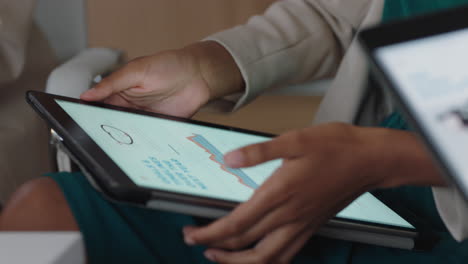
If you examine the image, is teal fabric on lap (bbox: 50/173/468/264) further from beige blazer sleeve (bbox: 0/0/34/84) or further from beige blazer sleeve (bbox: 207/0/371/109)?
beige blazer sleeve (bbox: 0/0/34/84)

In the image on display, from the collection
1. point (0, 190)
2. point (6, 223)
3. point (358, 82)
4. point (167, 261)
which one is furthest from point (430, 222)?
point (0, 190)

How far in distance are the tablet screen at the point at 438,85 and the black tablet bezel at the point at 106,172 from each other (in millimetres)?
181

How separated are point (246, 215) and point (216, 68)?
37 cm

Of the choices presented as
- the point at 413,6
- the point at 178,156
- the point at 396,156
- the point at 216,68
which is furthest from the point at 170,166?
the point at 413,6

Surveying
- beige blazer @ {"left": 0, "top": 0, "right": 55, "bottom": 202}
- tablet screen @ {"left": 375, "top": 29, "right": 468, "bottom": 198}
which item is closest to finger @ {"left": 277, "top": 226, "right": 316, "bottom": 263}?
tablet screen @ {"left": 375, "top": 29, "right": 468, "bottom": 198}

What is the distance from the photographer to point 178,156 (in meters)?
0.51

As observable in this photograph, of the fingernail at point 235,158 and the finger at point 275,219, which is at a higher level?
the fingernail at point 235,158

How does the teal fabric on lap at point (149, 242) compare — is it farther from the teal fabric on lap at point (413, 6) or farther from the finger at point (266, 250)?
the teal fabric on lap at point (413, 6)

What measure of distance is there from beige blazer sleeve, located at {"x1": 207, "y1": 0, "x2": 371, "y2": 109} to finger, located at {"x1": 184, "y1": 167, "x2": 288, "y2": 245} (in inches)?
14.8

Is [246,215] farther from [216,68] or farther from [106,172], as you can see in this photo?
[216,68]

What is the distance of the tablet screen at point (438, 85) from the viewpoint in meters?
0.29

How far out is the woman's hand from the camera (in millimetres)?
396

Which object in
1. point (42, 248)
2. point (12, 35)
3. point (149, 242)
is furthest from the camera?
point (12, 35)

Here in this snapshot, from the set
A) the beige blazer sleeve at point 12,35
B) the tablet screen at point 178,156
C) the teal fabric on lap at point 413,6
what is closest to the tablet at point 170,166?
the tablet screen at point 178,156
